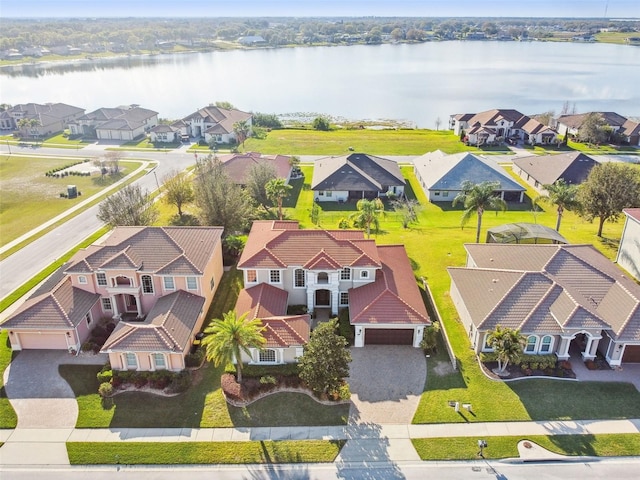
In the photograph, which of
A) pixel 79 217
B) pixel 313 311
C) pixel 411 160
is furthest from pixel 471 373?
pixel 411 160

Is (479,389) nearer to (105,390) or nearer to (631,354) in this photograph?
(631,354)

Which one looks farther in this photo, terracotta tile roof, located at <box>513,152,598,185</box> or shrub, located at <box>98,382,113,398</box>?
terracotta tile roof, located at <box>513,152,598,185</box>

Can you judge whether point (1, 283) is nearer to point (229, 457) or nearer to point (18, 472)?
point (18, 472)

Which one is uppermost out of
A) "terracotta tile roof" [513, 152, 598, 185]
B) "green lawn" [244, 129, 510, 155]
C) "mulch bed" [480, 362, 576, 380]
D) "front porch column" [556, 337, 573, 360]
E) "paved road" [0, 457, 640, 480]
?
"terracotta tile roof" [513, 152, 598, 185]

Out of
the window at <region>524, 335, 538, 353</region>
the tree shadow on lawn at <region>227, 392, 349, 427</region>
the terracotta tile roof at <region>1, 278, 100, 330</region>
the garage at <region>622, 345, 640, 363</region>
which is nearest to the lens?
the tree shadow on lawn at <region>227, 392, 349, 427</region>

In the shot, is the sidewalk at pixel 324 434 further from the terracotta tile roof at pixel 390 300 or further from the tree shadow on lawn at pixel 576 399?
the terracotta tile roof at pixel 390 300

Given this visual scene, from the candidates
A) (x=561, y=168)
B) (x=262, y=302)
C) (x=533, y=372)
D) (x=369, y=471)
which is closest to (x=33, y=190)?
(x=262, y=302)

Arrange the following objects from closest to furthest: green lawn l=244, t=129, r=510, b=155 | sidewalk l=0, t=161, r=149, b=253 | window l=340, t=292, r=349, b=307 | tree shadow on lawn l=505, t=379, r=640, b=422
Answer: tree shadow on lawn l=505, t=379, r=640, b=422, window l=340, t=292, r=349, b=307, sidewalk l=0, t=161, r=149, b=253, green lawn l=244, t=129, r=510, b=155

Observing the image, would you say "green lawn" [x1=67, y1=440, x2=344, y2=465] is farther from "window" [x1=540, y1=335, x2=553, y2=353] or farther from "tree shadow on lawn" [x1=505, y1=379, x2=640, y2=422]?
"window" [x1=540, y1=335, x2=553, y2=353]

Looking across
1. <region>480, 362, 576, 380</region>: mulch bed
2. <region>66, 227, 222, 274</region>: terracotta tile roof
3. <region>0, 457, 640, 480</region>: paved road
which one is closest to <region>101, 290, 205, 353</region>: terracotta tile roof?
<region>66, 227, 222, 274</region>: terracotta tile roof
